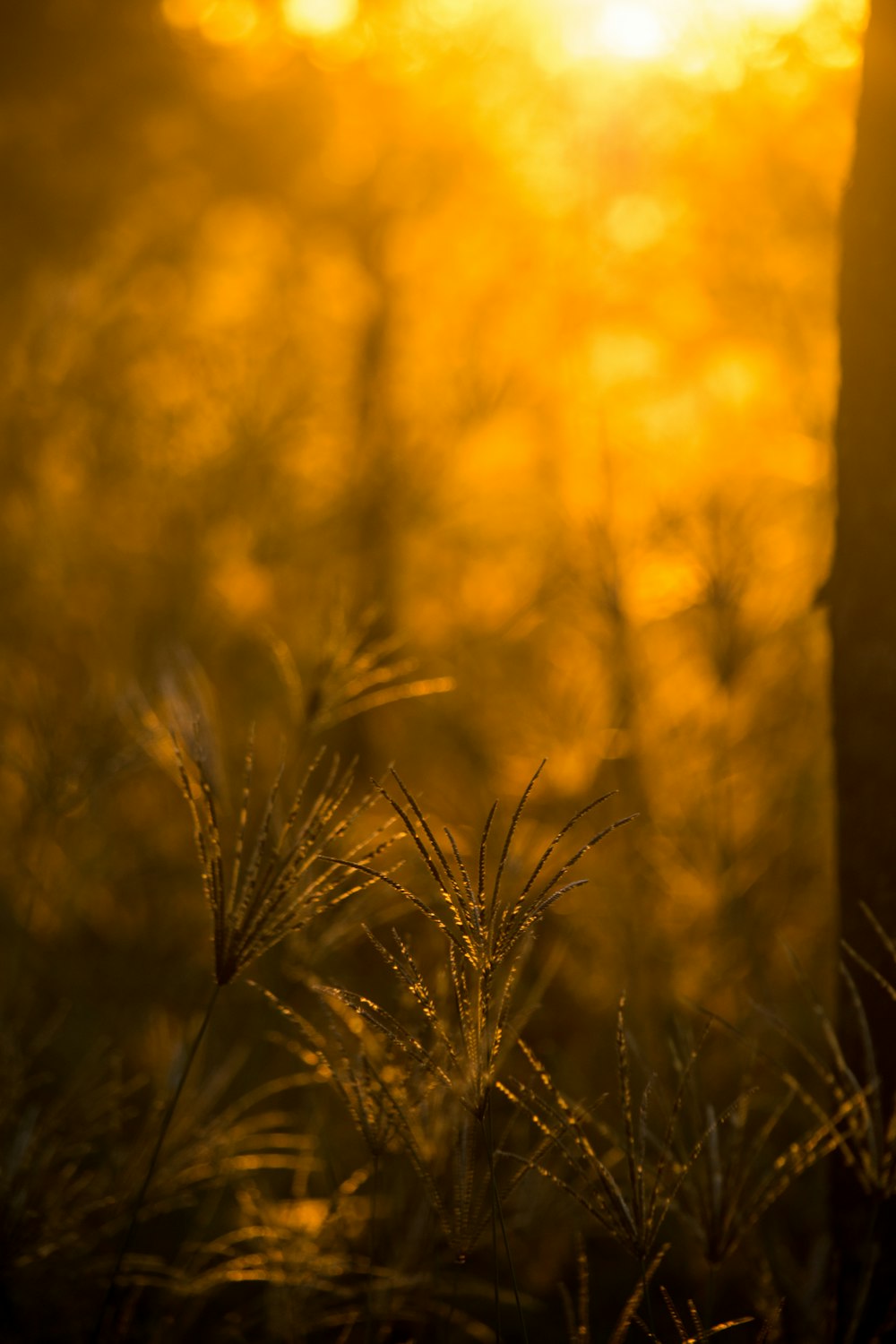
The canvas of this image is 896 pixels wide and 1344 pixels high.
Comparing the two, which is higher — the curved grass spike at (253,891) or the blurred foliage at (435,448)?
the blurred foliage at (435,448)

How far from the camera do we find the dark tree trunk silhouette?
1.54 m

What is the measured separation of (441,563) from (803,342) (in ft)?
6.55

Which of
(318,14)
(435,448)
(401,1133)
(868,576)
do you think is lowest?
(401,1133)

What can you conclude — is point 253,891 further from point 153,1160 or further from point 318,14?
point 318,14

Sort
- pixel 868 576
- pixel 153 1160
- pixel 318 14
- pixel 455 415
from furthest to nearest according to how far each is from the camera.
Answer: pixel 318 14, pixel 455 415, pixel 868 576, pixel 153 1160

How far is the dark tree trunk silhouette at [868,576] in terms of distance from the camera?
154 cm

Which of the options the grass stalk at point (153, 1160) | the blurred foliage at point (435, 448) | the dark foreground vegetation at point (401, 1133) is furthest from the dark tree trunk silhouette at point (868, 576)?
the grass stalk at point (153, 1160)

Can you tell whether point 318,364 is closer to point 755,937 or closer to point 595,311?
point 595,311

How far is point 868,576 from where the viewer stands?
159 cm

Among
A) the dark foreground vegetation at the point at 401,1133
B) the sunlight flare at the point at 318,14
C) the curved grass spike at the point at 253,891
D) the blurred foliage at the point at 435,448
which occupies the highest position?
the sunlight flare at the point at 318,14

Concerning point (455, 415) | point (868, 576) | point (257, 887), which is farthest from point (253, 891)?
point (455, 415)

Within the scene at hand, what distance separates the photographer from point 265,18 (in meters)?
5.02

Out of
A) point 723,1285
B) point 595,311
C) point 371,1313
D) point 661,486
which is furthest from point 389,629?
point 371,1313

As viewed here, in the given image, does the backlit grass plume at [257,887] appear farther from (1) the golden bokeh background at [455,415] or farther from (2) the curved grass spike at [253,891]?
(1) the golden bokeh background at [455,415]
